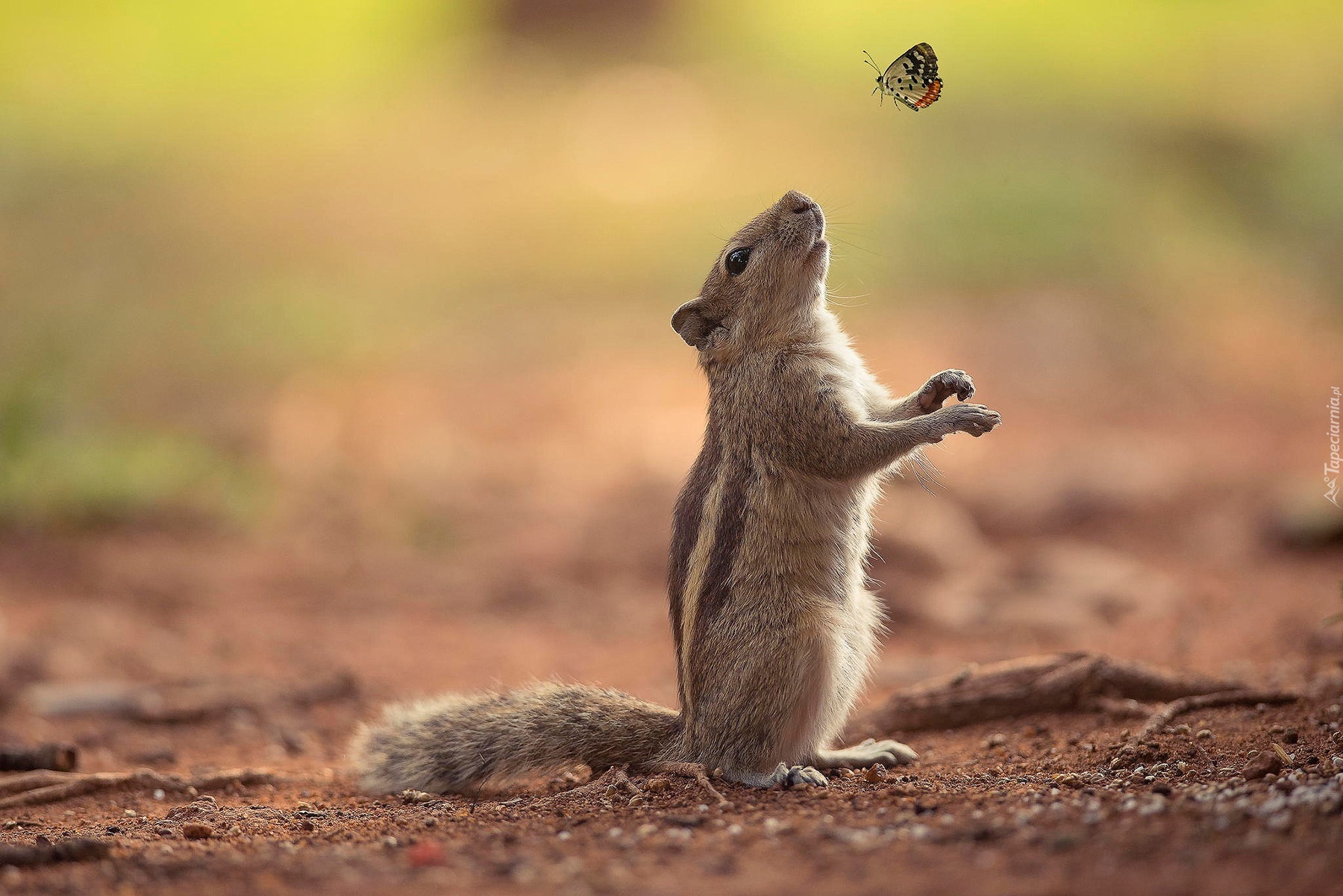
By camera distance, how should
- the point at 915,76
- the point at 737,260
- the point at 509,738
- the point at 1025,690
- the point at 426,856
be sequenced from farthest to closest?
1. the point at 1025,690
2. the point at 737,260
3. the point at 509,738
4. the point at 915,76
5. the point at 426,856

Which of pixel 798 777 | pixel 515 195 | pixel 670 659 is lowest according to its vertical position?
pixel 798 777

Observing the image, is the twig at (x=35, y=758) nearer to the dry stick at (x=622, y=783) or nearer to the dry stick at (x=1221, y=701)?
the dry stick at (x=622, y=783)

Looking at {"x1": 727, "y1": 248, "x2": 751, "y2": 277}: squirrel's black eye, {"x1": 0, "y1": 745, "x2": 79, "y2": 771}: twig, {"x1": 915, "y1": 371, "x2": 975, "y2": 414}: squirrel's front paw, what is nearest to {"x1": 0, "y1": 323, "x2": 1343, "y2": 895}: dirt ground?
{"x1": 0, "y1": 745, "x2": 79, "y2": 771}: twig

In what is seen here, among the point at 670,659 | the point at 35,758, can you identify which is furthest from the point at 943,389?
the point at 35,758

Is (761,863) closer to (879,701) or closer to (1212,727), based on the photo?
(1212,727)

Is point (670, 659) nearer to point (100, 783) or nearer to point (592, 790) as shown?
point (592, 790)

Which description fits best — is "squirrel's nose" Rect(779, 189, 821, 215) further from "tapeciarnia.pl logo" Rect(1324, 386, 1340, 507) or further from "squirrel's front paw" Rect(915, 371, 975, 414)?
"tapeciarnia.pl logo" Rect(1324, 386, 1340, 507)

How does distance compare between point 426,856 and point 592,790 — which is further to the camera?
point 592,790
